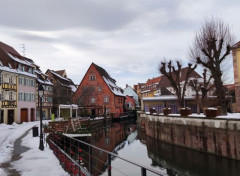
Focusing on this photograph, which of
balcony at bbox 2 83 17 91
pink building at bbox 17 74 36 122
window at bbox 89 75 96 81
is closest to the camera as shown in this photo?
balcony at bbox 2 83 17 91

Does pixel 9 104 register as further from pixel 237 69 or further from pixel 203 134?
pixel 237 69

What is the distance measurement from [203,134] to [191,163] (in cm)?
350

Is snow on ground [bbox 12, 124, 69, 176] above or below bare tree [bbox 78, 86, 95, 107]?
below

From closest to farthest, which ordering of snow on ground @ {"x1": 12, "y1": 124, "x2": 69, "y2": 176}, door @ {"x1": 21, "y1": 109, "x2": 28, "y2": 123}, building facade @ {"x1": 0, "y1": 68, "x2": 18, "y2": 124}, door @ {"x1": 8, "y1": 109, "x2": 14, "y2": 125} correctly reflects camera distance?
snow on ground @ {"x1": 12, "y1": 124, "x2": 69, "y2": 176}, building facade @ {"x1": 0, "y1": 68, "x2": 18, "y2": 124}, door @ {"x1": 8, "y1": 109, "x2": 14, "y2": 125}, door @ {"x1": 21, "y1": 109, "x2": 28, "y2": 123}

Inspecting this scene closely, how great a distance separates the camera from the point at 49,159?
11.7 metres

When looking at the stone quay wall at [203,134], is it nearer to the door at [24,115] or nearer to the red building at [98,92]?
the door at [24,115]

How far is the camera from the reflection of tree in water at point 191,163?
1600 centimetres

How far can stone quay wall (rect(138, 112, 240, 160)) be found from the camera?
17.7m

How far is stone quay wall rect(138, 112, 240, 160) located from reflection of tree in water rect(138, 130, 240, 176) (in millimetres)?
579

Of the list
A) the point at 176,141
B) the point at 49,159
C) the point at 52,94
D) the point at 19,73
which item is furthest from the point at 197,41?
the point at 52,94

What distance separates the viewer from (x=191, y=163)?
18.2 metres

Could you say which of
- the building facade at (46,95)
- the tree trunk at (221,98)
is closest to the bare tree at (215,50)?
the tree trunk at (221,98)

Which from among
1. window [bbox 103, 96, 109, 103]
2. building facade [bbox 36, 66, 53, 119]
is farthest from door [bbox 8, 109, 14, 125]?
window [bbox 103, 96, 109, 103]

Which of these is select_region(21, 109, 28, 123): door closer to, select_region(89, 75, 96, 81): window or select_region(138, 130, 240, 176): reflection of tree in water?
select_region(89, 75, 96, 81): window
